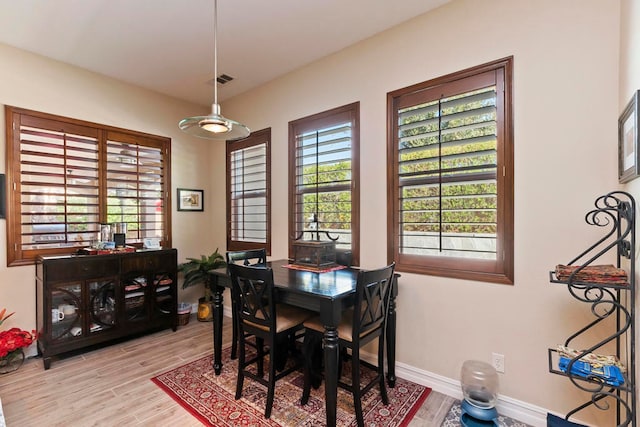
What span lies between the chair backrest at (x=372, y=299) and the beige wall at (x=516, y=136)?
1.56 ft

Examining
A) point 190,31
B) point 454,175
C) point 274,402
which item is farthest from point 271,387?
point 190,31

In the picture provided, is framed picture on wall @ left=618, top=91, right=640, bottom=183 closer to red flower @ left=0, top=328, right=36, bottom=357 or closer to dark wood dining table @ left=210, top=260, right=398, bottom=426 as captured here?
dark wood dining table @ left=210, top=260, right=398, bottom=426

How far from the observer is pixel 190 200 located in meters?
4.15

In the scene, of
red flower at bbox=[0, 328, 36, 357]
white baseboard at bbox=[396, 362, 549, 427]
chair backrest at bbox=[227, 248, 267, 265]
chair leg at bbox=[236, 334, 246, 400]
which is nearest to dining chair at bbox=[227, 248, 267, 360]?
chair backrest at bbox=[227, 248, 267, 265]

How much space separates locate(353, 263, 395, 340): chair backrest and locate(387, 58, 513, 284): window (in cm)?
50

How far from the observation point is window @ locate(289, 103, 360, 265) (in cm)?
279

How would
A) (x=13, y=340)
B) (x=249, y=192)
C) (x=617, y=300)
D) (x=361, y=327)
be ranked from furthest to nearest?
(x=249, y=192), (x=13, y=340), (x=361, y=327), (x=617, y=300)

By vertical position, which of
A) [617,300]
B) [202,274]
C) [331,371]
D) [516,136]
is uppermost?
[516,136]

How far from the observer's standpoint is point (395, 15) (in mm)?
2408

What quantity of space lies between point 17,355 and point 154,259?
52.4 inches

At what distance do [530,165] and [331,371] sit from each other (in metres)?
1.79

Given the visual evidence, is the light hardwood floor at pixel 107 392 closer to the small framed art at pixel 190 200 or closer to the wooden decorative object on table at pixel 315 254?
the wooden decorative object on table at pixel 315 254

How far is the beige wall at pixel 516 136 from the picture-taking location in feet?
5.85

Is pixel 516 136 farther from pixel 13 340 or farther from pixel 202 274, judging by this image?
pixel 13 340
